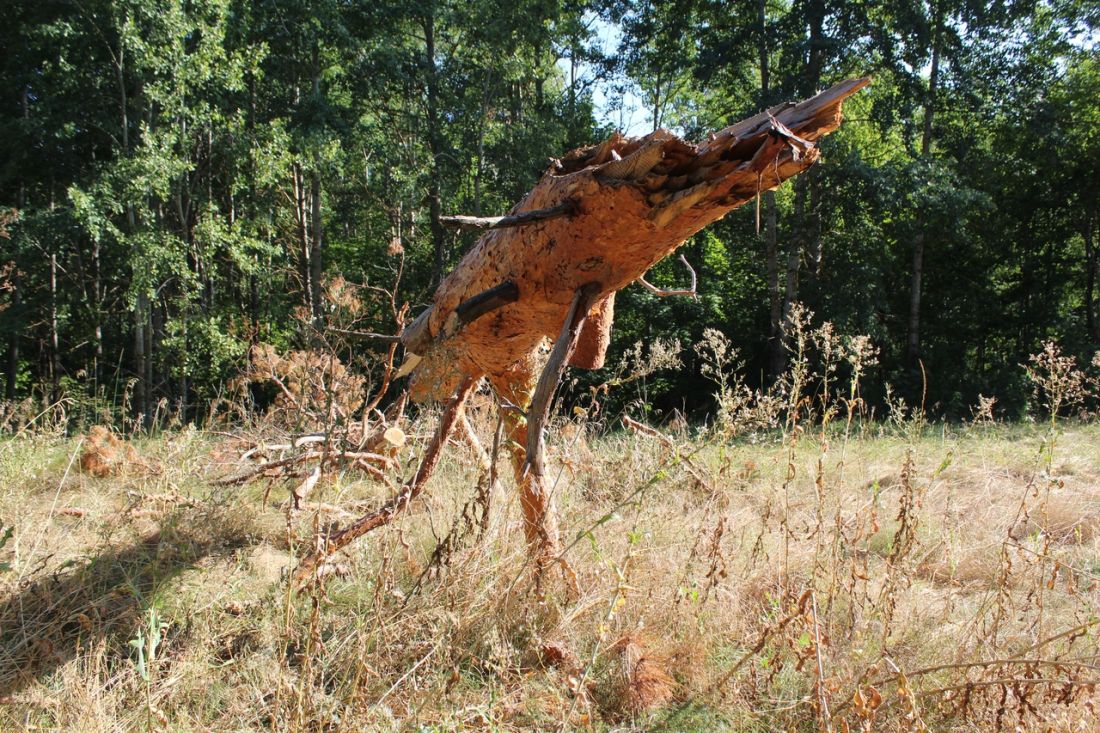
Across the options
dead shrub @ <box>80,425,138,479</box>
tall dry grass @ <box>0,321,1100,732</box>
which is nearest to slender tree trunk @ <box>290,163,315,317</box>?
dead shrub @ <box>80,425,138,479</box>

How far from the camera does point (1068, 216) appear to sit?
13.8 m

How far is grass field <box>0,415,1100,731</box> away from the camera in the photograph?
184 centimetres

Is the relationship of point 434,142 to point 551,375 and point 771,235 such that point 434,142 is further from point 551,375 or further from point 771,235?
point 551,375

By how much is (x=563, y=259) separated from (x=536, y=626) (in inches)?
52.4

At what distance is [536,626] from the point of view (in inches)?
92.8

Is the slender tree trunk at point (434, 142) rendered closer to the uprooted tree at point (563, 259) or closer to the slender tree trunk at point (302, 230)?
the slender tree trunk at point (302, 230)

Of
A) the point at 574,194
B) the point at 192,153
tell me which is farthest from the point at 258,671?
the point at 192,153

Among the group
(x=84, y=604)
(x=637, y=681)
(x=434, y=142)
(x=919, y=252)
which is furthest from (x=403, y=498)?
(x=919, y=252)

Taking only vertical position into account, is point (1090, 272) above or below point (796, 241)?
below

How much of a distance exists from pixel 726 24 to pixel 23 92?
46.4 feet

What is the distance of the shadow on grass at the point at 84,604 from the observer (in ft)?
7.42

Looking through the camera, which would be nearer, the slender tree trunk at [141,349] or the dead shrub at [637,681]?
the dead shrub at [637,681]

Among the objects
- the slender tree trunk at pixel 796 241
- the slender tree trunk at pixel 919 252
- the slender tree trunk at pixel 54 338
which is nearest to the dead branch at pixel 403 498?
the slender tree trunk at pixel 796 241

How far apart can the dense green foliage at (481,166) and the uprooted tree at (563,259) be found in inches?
314
